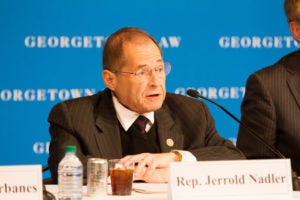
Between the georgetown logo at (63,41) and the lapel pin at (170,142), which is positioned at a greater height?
the georgetown logo at (63,41)

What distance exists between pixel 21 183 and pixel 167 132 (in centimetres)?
130

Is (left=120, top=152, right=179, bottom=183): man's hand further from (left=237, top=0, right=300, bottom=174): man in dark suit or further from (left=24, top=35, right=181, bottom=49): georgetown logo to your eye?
(left=24, top=35, right=181, bottom=49): georgetown logo

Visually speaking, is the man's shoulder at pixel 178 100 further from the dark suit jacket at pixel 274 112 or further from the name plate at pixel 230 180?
the name plate at pixel 230 180

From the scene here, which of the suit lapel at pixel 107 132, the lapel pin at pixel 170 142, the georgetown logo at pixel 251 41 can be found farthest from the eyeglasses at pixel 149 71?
the georgetown logo at pixel 251 41

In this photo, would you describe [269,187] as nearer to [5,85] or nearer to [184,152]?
[184,152]

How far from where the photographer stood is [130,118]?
3406mm

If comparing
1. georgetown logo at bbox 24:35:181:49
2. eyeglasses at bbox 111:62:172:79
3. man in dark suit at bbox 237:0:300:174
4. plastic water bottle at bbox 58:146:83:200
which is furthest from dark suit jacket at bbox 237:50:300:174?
plastic water bottle at bbox 58:146:83:200

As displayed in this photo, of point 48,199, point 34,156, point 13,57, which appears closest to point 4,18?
point 13,57

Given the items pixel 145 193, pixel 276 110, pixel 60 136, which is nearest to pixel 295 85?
pixel 276 110

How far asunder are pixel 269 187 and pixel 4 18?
8.51 ft

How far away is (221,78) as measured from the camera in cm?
461

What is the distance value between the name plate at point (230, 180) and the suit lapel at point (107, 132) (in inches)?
43.3

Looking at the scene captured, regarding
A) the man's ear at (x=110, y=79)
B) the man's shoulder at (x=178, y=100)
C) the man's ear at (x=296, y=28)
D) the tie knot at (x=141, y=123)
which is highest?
the man's ear at (x=296, y=28)

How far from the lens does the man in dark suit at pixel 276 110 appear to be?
3.62m
